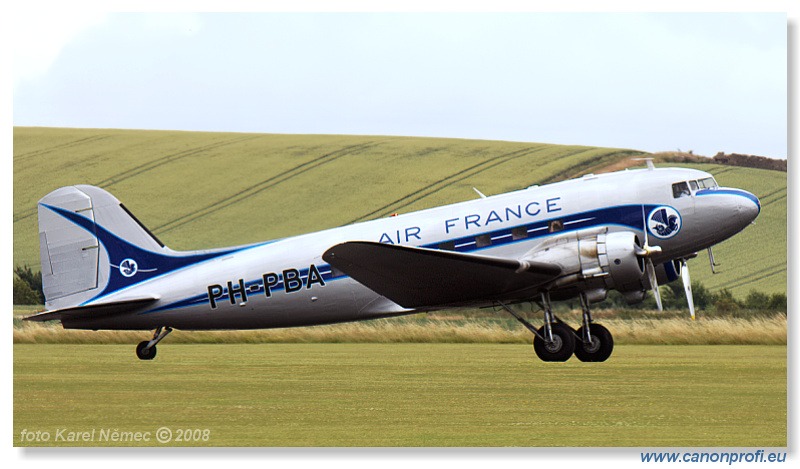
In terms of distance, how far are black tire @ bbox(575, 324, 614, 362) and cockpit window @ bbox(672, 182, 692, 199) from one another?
9.09ft

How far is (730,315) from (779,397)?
33.7 ft

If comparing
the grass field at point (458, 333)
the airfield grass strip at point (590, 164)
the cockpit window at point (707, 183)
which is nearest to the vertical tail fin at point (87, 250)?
the grass field at point (458, 333)

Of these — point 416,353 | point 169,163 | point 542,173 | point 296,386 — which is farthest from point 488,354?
point 169,163

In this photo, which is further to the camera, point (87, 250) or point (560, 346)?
point (87, 250)

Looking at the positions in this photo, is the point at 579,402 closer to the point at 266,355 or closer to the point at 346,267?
the point at 346,267

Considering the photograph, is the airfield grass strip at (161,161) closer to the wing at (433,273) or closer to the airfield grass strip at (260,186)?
the airfield grass strip at (260,186)

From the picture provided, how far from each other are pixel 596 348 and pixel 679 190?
3195 millimetres

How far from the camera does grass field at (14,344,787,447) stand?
1218 cm

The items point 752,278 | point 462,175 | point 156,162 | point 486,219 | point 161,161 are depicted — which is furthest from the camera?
point 462,175

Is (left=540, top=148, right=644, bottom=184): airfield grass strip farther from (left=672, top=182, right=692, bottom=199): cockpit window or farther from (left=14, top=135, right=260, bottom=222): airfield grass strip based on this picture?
(left=672, top=182, right=692, bottom=199): cockpit window

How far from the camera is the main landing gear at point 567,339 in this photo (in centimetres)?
1803

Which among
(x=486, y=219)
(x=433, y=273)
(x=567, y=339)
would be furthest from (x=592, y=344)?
(x=433, y=273)

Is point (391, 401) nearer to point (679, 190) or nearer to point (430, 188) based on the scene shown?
point (679, 190)

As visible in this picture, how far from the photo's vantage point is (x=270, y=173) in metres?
39.4
